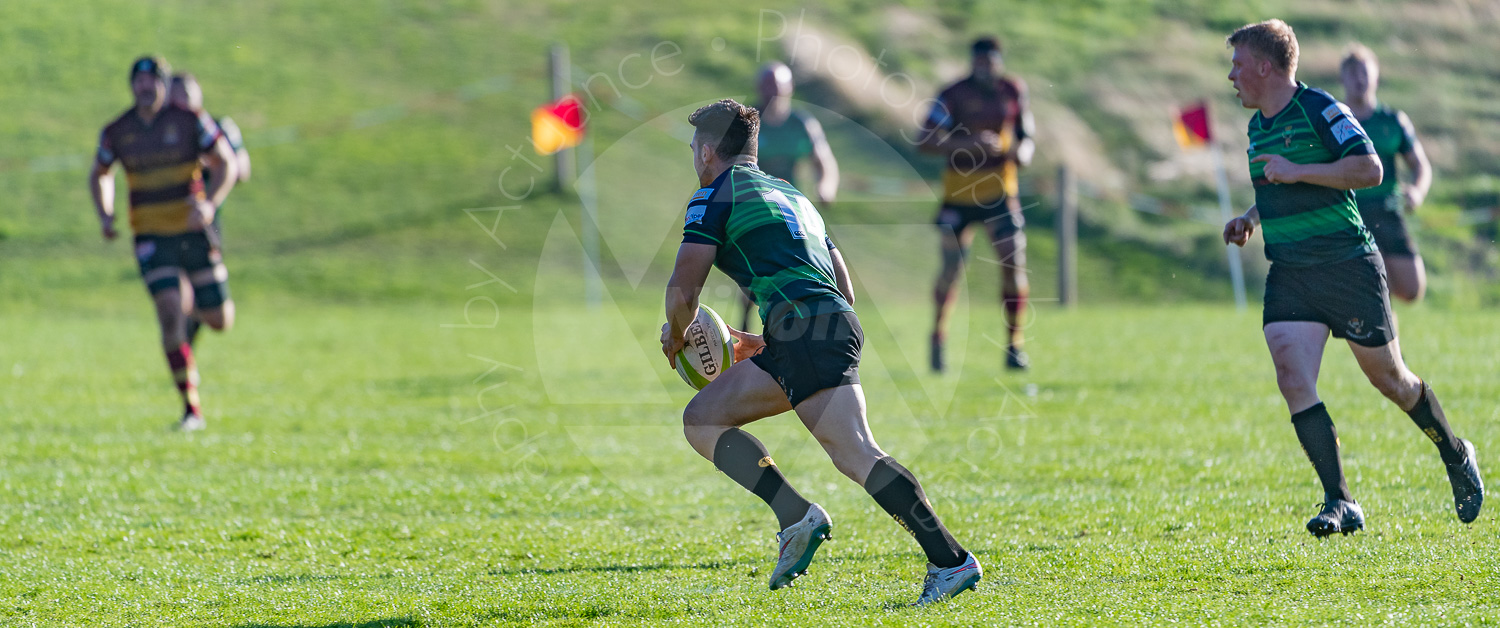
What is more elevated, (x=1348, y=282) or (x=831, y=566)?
(x=1348, y=282)

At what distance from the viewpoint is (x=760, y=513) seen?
661 cm

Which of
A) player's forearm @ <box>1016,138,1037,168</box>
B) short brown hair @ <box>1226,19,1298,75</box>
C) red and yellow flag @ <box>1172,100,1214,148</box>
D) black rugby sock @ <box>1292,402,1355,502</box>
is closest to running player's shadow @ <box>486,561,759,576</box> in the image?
black rugby sock @ <box>1292,402,1355,502</box>

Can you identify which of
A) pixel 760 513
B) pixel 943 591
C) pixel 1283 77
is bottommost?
pixel 760 513

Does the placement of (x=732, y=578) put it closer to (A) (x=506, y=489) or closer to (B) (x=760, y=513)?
(B) (x=760, y=513)

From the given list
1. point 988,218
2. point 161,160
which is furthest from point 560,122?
point 161,160

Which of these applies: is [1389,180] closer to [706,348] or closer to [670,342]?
[706,348]

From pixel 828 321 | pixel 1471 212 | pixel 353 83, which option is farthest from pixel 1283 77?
pixel 353 83

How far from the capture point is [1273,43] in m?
5.30

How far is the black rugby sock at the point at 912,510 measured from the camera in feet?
14.8

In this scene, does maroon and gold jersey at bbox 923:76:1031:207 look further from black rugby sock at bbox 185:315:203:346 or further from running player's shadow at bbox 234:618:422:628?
running player's shadow at bbox 234:618:422:628

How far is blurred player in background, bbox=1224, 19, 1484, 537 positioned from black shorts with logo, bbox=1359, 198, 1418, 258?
3808 mm

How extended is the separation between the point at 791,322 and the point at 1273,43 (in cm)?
225

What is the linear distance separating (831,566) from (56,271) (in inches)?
768

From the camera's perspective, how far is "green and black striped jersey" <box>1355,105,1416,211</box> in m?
8.95
